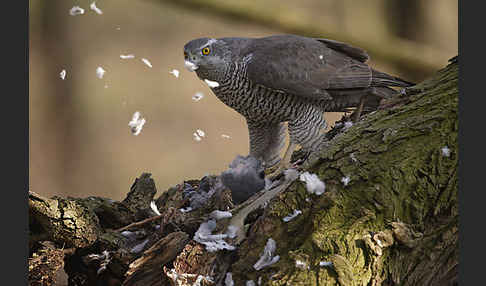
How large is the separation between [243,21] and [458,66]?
2069 mm

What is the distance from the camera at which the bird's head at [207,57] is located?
7.74ft

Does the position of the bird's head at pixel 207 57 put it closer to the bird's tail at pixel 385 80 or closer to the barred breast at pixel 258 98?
the barred breast at pixel 258 98

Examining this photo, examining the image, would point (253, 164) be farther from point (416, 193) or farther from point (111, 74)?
point (111, 74)

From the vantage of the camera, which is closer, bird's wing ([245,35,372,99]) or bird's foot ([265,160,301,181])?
bird's wing ([245,35,372,99])

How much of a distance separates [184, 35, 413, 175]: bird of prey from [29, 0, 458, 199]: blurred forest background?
3.09 ft

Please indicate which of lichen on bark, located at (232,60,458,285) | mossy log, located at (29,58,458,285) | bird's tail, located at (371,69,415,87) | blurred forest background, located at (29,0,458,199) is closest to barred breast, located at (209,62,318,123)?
bird's tail, located at (371,69,415,87)

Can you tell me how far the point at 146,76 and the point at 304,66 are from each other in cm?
166

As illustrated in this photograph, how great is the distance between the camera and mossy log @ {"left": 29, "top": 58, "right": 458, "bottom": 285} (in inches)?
54.9

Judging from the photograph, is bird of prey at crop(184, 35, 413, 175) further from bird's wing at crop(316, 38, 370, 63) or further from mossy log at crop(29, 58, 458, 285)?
mossy log at crop(29, 58, 458, 285)

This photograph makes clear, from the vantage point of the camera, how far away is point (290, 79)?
7.71ft

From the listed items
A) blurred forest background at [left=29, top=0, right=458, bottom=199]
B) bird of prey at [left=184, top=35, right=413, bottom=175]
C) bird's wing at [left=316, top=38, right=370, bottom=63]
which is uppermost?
bird's wing at [left=316, top=38, right=370, bottom=63]

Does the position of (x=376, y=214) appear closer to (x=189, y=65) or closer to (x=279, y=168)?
(x=279, y=168)

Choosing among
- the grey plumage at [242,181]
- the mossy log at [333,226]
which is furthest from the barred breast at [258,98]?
the mossy log at [333,226]

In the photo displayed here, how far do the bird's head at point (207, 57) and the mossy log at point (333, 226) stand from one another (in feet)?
2.56
